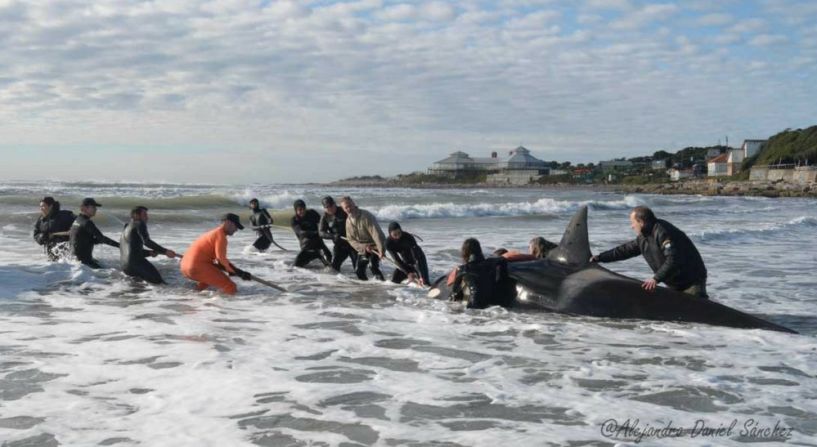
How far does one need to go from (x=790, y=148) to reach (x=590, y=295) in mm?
109545

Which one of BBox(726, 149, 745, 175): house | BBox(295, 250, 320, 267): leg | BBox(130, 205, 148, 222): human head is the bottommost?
BBox(295, 250, 320, 267): leg

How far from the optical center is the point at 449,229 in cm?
2866

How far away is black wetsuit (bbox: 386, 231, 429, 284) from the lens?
13.5 m

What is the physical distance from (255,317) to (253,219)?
8.67 m

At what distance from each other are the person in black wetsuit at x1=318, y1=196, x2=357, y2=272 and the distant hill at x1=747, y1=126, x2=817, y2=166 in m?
98.6

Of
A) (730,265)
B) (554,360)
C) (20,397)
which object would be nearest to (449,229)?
(730,265)

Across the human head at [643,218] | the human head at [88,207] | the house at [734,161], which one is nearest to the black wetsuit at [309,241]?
the human head at [88,207]

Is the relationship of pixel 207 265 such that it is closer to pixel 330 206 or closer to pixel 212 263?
pixel 212 263

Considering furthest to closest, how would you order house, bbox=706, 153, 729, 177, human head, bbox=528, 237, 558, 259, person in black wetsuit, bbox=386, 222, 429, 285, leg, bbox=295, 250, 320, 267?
house, bbox=706, 153, 729, 177 < leg, bbox=295, 250, 320, 267 < person in black wetsuit, bbox=386, 222, 429, 285 < human head, bbox=528, 237, 558, 259

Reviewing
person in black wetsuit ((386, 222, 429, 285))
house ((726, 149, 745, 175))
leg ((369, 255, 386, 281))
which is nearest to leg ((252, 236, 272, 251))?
leg ((369, 255, 386, 281))

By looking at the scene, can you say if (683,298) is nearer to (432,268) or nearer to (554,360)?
(554,360)

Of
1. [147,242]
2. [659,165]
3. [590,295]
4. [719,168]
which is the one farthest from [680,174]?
[590,295]

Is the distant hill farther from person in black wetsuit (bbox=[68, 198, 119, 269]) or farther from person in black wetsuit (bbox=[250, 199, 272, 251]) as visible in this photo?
person in black wetsuit (bbox=[68, 198, 119, 269])

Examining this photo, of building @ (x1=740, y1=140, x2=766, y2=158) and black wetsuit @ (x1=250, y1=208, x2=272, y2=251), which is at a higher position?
building @ (x1=740, y1=140, x2=766, y2=158)
